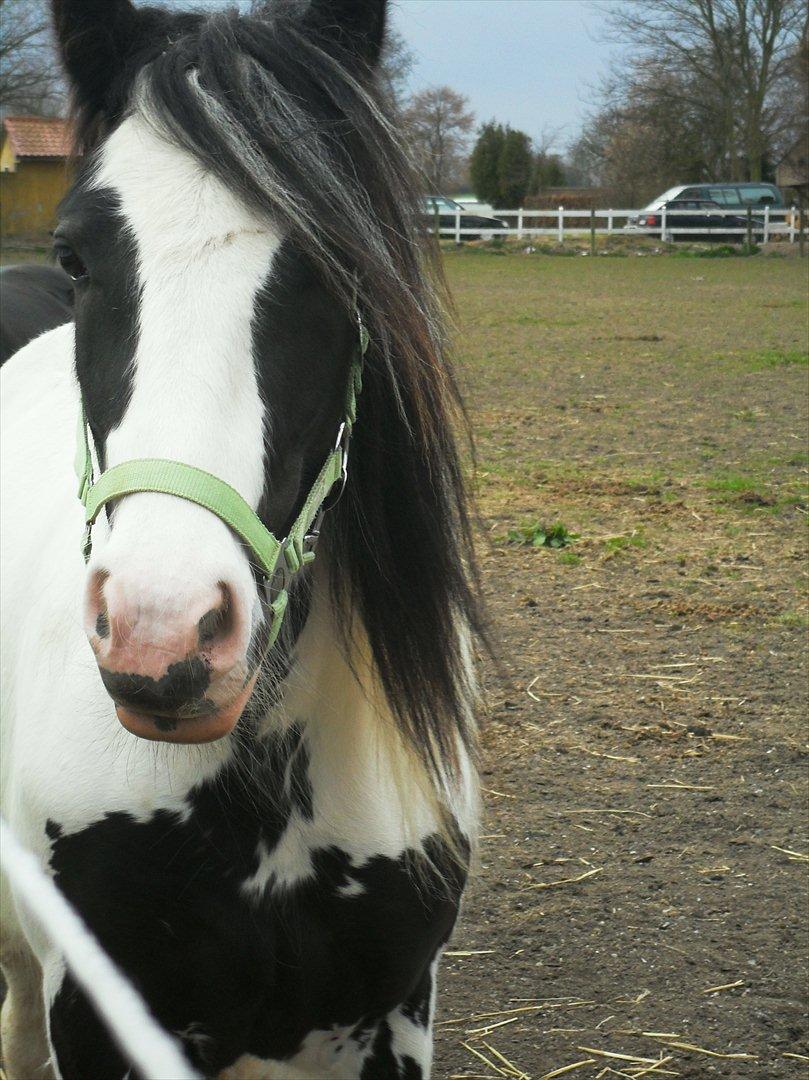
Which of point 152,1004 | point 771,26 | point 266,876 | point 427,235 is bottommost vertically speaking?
point 152,1004

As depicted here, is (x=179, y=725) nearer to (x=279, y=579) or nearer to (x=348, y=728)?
(x=279, y=579)

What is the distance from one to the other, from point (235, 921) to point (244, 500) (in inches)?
27.8

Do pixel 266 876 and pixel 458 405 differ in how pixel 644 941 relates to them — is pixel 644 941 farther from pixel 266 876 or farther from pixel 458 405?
pixel 458 405

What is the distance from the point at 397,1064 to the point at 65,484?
3.98ft

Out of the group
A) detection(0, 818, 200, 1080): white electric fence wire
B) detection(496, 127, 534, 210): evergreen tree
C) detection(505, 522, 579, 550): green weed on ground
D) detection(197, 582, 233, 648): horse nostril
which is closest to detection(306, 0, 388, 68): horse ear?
detection(197, 582, 233, 648): horse nostril

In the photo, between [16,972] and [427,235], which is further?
[16,972]

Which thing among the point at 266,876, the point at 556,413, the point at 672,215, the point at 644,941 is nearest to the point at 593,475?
the point at 556,413

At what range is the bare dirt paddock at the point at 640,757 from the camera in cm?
274

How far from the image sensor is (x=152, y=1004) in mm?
1719

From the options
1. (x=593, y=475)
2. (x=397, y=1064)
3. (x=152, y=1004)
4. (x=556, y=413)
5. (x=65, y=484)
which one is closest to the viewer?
(x=152, y=1004)

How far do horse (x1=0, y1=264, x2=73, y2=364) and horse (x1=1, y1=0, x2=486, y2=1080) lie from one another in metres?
2.14

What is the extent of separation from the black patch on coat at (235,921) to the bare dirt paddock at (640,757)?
16.7 inches

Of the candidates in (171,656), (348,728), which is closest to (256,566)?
(171,656)

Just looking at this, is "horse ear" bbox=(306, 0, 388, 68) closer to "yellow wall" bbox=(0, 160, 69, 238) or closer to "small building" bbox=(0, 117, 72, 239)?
"small building" bbox=(0, 117, 72, 239)
